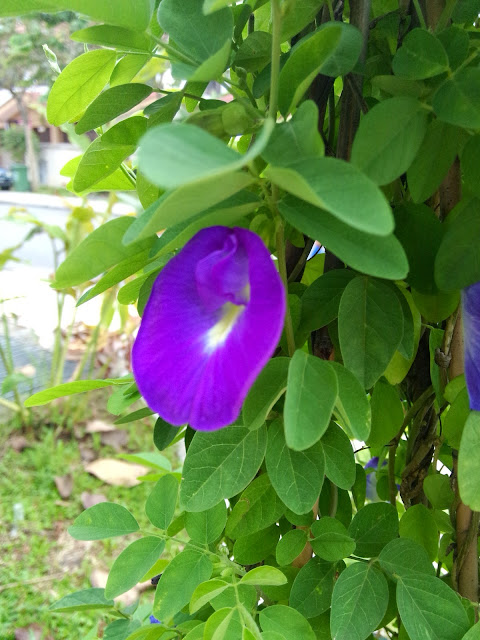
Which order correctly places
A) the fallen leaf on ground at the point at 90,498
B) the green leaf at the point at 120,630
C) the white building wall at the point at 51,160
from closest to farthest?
the green leaf at the point at 120,630, the fallen leaf on ground at the point at 90,498, the white building wall at the point at 51,160

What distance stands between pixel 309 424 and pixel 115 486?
1710 millimetres

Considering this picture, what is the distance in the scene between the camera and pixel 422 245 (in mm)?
312

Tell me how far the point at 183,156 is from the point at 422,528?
1.10 ft

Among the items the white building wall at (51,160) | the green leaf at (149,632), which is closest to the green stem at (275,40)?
the green leaf at (149,632)

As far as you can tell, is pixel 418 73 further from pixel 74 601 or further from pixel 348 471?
pixel 74 601

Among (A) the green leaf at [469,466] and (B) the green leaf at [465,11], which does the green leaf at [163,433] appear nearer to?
(A) the green leaf at [469,466]

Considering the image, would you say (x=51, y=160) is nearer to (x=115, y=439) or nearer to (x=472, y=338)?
(x=115, y=439)

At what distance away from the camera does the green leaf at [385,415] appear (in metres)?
0.38

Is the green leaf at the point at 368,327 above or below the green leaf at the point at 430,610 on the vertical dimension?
above

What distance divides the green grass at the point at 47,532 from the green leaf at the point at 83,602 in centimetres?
86

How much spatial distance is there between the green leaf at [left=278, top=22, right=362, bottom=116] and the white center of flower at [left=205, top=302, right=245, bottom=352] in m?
0.09

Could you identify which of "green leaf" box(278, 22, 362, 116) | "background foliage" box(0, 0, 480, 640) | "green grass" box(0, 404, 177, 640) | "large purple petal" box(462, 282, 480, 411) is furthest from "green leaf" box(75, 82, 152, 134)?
"green grass" box(0, 404, 177, 640)

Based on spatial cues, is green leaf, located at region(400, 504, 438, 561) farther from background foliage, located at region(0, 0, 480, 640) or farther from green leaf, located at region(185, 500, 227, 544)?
green leaf, located at region(185, 500, 227, 544)

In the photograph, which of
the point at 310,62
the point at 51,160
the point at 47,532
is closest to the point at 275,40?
the point at 310,62
